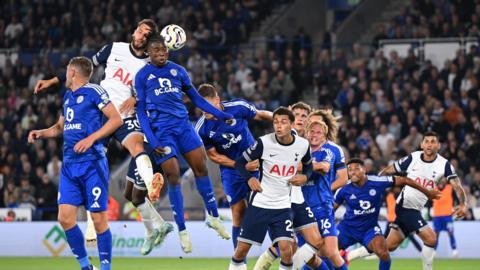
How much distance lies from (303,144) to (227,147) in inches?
63.2

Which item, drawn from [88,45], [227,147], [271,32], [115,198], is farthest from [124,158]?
[227,147]

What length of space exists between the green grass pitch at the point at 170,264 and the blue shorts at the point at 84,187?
20.7ft

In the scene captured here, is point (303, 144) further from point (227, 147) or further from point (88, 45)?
point (88, 45)

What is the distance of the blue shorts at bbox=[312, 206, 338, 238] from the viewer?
14602mm

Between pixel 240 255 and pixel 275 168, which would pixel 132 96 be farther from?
pixel 240 255

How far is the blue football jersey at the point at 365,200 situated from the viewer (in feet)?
53.6

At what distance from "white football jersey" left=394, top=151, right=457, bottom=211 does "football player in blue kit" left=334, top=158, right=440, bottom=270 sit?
60 centimetres

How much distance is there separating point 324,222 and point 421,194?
2.79 m

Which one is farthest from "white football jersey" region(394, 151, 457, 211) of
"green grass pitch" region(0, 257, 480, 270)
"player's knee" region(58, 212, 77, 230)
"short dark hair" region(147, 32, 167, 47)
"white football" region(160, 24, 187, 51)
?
"player's knee" region(58, 212, 77, 230)

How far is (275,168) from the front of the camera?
44.6ft

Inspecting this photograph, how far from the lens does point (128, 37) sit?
1239 inches

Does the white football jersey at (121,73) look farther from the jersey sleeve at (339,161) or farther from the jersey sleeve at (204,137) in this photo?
the jersey sleeve at (339,161)

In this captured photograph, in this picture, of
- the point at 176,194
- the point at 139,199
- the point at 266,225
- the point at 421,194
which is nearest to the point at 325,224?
the point at 266,225

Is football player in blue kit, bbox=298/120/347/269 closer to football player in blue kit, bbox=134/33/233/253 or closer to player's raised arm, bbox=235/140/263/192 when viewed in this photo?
player's raised arm, bbox=235/140/263/192
